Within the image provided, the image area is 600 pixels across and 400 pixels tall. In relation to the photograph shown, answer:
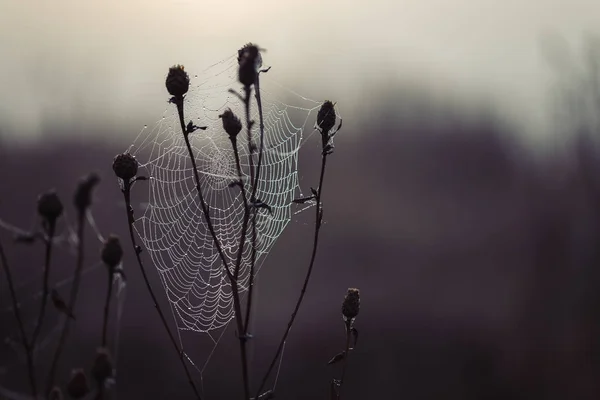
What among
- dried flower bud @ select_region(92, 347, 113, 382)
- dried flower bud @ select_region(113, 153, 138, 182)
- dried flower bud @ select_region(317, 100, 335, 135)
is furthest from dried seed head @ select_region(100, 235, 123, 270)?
dried flower bud @ select_region(317, 100, 335, 135)

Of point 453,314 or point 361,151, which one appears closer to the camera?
point 453,314

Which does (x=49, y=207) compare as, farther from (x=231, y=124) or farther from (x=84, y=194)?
(x=231, y=124)

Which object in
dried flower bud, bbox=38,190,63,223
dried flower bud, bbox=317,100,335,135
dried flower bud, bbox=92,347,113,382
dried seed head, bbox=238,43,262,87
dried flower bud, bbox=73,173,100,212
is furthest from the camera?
dried flower bud, bbox=317,100,335,135

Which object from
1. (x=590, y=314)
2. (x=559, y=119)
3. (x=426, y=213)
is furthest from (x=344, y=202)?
(x=590, y=314)

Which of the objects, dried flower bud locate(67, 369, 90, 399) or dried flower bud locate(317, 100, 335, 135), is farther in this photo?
dried flower bud locate(317, 100, 335, 135)

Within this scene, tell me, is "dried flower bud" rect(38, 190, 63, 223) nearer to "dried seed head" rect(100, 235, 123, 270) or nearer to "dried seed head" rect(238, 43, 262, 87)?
"dried seed head" rect(100, 235, 123, 270)

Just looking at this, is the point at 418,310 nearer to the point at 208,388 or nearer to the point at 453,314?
the point at 453,314

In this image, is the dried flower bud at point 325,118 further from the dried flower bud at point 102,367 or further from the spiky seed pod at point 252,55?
the dried flower bud at point 102,367
